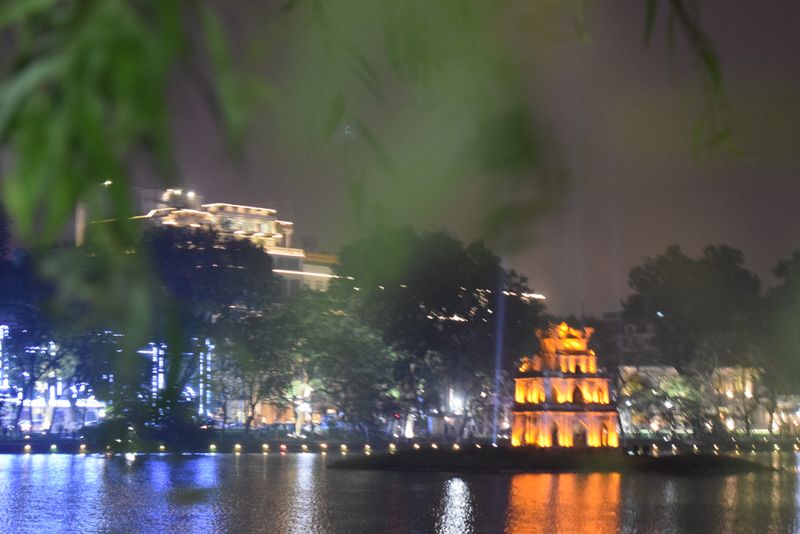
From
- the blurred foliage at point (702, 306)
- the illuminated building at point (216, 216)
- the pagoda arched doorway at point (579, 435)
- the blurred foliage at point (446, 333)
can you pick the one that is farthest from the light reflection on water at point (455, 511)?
the blurred foliage at point (702, 306)

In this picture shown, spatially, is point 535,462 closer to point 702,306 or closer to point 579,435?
point 579,435

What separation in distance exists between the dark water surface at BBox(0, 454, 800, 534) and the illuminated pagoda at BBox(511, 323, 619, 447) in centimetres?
603

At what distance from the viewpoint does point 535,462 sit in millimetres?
38500

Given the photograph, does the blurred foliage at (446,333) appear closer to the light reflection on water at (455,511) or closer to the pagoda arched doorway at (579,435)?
the pagoda arched doorway at (579,435)

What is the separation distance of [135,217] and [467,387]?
56.1 meters

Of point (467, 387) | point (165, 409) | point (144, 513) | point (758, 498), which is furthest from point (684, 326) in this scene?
point (165, 409)

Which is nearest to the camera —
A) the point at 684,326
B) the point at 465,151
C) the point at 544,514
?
the point at 465,151

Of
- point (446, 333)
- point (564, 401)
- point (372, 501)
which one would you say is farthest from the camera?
point (446, 333)

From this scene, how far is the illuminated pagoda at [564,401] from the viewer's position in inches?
1646

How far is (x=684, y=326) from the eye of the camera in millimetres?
68688

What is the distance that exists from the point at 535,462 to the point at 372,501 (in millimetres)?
16266

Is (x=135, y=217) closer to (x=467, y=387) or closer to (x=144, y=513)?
(x=144, y=513)

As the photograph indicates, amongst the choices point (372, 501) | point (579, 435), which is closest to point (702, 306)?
point (579, 435)

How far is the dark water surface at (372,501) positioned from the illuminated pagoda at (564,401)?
6035 millimetres
